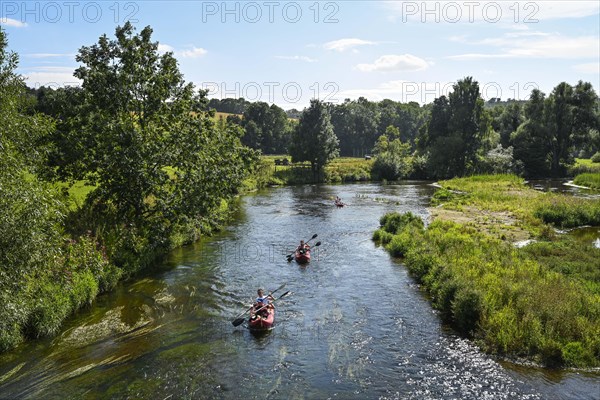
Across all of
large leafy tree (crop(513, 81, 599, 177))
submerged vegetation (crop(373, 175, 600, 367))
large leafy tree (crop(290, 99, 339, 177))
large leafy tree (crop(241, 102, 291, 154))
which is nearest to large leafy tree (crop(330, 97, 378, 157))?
large leafy tree (crop(241, 102, 291, 154))

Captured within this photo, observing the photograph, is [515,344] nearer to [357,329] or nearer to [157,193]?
[357,329]

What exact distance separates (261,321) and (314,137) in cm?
7506

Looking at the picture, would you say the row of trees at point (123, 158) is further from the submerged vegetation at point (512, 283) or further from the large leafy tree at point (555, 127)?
the large leafy tree at point (555, 127)

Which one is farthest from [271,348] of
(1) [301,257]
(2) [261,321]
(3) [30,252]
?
(1) [301,257]

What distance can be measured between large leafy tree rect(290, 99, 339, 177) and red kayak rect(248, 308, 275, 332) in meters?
74.0

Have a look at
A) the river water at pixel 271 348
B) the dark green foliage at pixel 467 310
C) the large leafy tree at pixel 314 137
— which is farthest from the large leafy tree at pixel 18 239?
the large leafy tree at pixel 314 137

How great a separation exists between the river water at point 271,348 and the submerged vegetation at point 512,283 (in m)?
0.95

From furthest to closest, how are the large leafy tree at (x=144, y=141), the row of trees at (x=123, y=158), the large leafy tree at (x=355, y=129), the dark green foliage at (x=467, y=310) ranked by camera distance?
the large leafy tree at (x=355, y=129) → the large leafy tree at (x=144, y=141) → the row of trees at (x=123, y=158) → the dark green foliage at (x=467, y=310)

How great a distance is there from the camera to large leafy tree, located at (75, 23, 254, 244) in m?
29.7

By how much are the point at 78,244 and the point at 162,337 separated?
790 cm

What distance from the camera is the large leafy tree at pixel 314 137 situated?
94.1 meters

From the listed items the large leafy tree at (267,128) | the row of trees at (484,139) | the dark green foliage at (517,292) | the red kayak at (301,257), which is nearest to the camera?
the dark green foliage at (517,292)

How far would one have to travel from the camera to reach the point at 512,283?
73.1 feet

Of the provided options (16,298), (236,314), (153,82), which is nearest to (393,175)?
(153,82)
